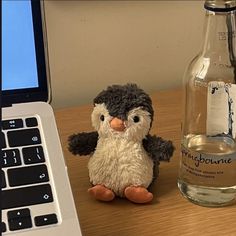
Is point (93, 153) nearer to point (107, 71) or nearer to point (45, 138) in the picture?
point (45, 138)

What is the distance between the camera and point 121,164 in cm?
51

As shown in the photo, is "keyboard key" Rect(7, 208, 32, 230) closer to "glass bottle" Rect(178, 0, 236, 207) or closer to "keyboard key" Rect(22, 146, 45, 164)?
"keyboard key" Rect(22, 146, 45, 164)

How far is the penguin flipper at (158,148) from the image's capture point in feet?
1.68

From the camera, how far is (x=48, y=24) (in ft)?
2.27

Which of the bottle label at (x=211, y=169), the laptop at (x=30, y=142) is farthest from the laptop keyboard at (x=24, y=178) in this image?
the bottle label at (x=211, y=169)

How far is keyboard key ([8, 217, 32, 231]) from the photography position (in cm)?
42

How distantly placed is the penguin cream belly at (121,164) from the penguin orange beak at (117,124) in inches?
0.5

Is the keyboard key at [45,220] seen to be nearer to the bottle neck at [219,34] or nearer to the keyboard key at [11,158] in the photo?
the keyboard key at [11,158]

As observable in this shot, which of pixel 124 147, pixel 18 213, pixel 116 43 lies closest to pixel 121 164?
pixel 124 147

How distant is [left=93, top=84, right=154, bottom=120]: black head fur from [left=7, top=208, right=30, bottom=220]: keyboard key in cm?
12

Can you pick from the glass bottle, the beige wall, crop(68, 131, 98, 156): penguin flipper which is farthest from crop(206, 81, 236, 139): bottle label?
the beige wall

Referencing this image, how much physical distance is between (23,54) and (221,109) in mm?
188

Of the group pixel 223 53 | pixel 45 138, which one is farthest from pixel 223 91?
pixel 45 138

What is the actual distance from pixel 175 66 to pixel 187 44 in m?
0.03
